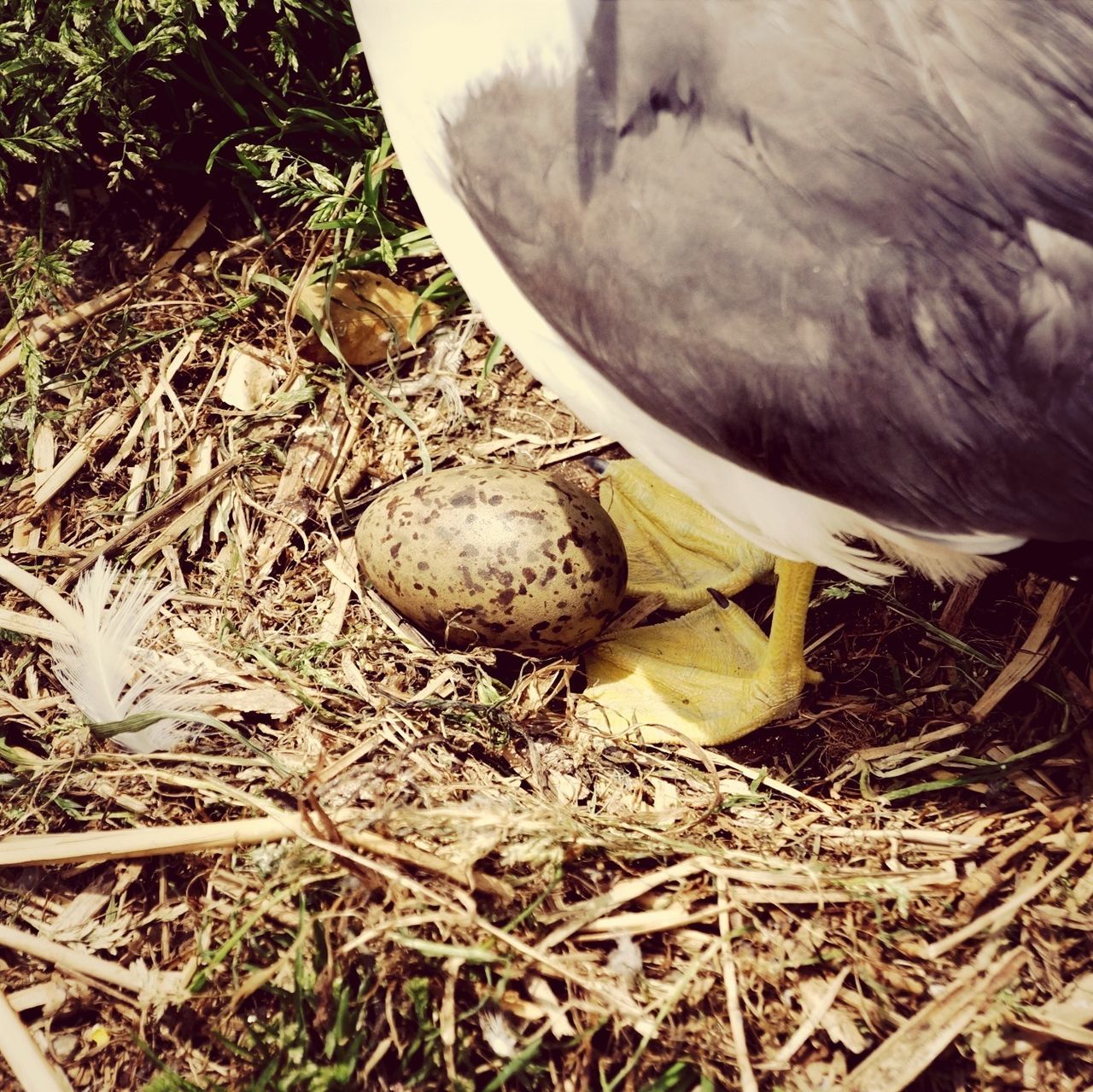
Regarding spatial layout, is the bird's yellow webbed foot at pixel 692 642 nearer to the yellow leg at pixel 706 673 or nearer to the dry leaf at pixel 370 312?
the yellow leg at pixel 706 673

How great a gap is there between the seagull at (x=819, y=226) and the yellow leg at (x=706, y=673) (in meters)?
0.60

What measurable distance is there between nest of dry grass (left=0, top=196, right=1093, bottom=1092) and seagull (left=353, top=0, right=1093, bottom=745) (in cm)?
68

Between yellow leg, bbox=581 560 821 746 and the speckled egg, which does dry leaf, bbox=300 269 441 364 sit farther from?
yellow leg, bbox=581 560 821 746

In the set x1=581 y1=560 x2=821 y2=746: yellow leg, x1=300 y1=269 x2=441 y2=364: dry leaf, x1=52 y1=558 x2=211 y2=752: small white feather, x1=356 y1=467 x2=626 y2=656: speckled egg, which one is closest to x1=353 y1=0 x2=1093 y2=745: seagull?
x1=356 y1=467 x2=626 y2=656: speckled egg

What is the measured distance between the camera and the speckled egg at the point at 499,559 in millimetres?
2150

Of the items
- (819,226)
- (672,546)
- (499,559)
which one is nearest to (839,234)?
(819,226)

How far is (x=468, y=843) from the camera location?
185 centimetres

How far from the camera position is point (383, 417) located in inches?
109

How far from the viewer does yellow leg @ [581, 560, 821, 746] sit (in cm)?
233

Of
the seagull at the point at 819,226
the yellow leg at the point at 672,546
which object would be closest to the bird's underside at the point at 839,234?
the seagull at the point at 819,226

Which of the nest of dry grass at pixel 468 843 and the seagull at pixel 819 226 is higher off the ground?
the seagull at pixel 819 226

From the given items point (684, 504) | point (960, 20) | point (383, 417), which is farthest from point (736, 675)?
point (960, 20)

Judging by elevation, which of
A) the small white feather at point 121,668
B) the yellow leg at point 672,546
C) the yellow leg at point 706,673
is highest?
the small white feather at point 121,668

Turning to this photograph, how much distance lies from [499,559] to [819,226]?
0.93 metres
